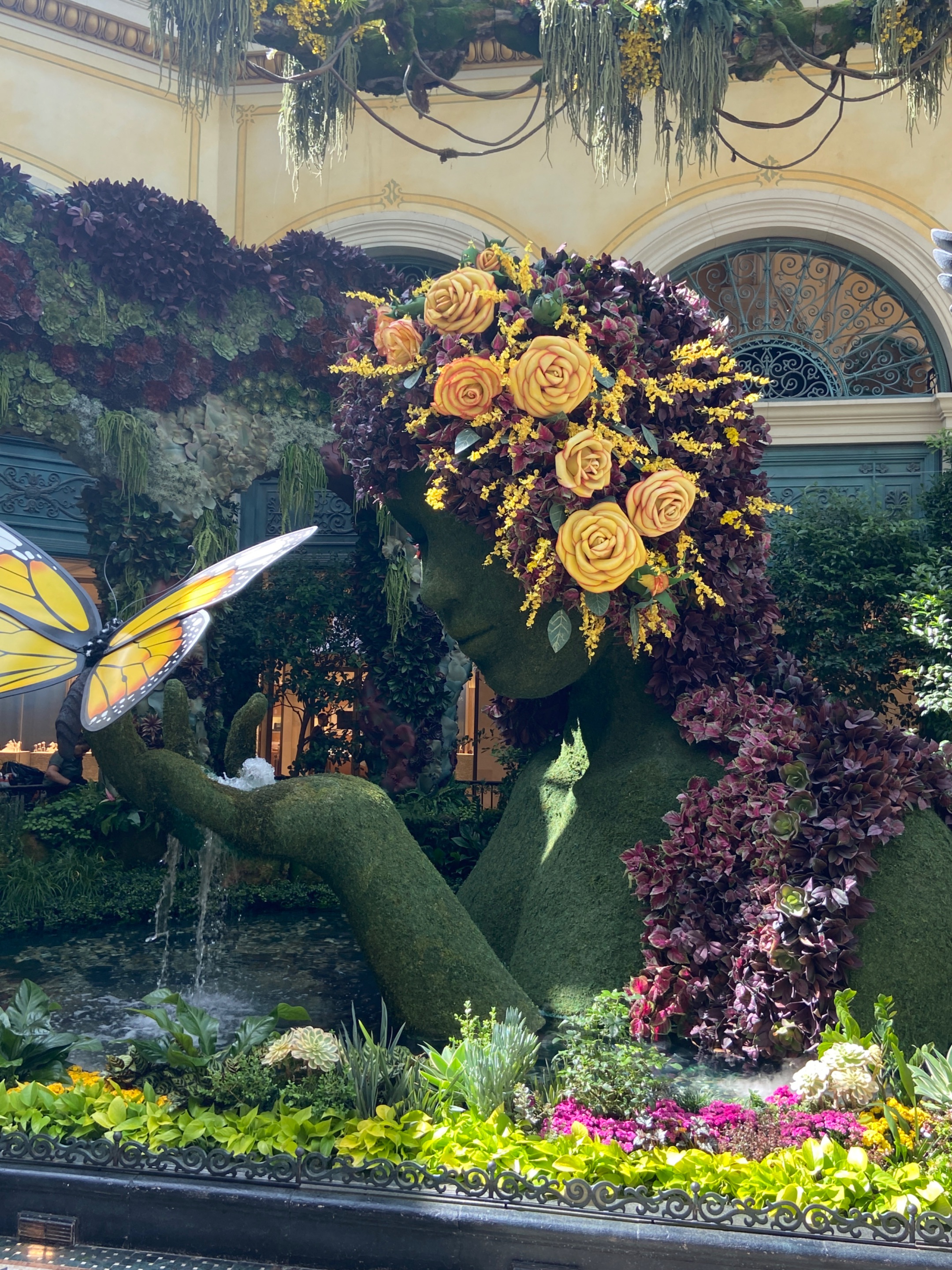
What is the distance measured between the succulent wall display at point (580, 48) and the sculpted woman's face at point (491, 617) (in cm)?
374

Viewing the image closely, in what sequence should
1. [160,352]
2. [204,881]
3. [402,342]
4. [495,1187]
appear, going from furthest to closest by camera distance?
1. [160,352]
2. [204,881]
3. [402,342]
4. [495,1187]

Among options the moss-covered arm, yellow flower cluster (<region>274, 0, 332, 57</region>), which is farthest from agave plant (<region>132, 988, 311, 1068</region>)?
yellow flower cluster (<region>274, 0, 332, 57</region>)

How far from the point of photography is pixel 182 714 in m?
3.56

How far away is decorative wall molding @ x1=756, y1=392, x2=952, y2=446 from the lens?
9.35 m

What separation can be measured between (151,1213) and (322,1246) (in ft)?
1.47

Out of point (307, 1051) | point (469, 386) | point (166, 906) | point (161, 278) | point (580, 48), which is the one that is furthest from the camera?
point (161, 278)

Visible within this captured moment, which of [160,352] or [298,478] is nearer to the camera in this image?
[160,352]

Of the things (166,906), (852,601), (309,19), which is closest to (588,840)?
(166,906)

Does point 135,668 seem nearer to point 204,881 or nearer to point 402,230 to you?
point 204,881

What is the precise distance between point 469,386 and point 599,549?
701 mm

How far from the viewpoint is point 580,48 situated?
656 cm

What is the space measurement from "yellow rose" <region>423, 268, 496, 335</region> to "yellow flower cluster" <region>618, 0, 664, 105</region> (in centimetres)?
378

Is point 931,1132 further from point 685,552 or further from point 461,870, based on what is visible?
point 461,870

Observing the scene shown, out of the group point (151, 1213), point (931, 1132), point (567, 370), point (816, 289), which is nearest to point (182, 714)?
point (151, 1213)
